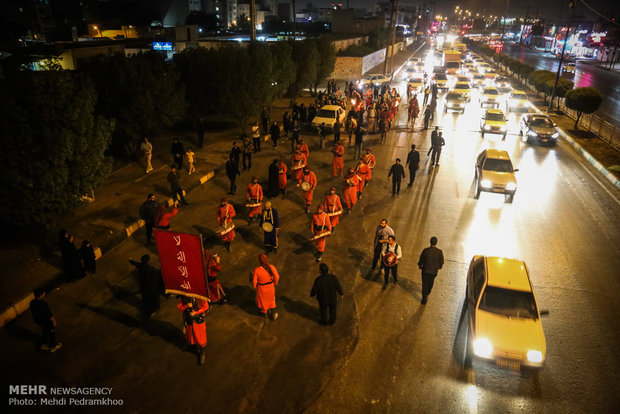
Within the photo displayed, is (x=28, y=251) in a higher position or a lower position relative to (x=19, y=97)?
lower

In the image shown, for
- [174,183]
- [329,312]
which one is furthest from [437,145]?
[329,312]

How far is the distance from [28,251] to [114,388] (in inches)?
233

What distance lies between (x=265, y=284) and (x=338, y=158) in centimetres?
891

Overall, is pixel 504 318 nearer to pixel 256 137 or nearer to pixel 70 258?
pixel 70 258

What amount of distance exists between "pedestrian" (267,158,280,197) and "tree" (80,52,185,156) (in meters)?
6.06

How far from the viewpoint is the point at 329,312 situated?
7805mm

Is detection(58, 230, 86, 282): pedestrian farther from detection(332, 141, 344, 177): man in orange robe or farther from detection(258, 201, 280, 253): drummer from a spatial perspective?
detection(332, 141, 344, 177): man in orange robe

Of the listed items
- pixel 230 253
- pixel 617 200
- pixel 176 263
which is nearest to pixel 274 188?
pixel 230 253

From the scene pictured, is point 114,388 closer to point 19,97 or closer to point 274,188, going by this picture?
point 19,97

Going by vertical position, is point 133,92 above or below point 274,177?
above

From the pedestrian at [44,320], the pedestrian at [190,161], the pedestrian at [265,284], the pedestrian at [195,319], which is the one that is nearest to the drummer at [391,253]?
the pedestrian at [265,284]

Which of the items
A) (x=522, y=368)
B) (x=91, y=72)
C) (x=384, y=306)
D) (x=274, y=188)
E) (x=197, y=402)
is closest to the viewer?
(x=197, y=402)

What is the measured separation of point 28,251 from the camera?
10117 millimetres

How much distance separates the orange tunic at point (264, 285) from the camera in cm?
734
